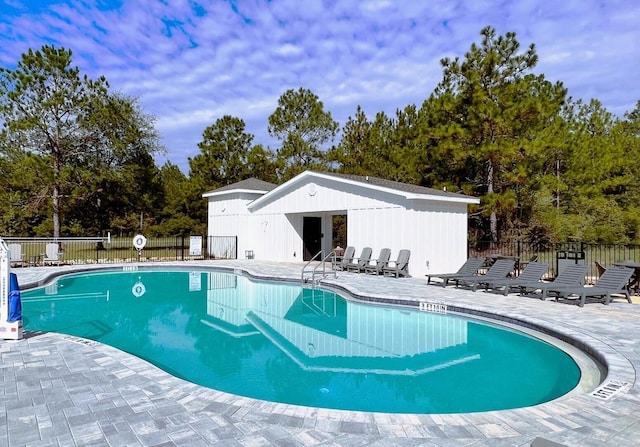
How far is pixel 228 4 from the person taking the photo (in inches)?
533

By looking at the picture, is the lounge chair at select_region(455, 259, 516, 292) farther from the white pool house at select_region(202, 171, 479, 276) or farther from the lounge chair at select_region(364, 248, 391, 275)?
the lounge chair at select_region(364, 248, 391, 275)

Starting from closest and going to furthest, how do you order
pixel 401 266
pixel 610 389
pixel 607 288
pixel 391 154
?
1. pixel 610 389
2. pixel 607 288
3. pixel 401 266
4. pixel 391 154

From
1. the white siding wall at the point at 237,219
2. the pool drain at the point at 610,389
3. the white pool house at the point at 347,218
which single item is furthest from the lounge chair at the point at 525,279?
the white siding wall at the point at 237,219

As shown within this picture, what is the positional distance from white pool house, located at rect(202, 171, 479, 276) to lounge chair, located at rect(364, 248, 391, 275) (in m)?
0.31

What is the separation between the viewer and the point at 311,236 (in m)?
21.6

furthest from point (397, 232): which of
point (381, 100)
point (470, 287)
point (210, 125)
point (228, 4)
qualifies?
point (210, 125)

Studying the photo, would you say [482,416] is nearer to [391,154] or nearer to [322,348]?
[322,348]

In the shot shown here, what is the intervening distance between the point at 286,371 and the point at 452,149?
54.0 ft

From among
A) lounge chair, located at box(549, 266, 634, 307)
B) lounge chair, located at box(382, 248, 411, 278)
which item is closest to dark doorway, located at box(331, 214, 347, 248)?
lounge chair, located at box(382, 248, 411, 278)

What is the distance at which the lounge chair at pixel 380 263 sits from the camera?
15117 millimetres

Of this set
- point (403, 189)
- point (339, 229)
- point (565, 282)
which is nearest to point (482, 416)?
point (565, 282)

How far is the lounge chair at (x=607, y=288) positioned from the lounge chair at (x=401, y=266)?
505 centimetres

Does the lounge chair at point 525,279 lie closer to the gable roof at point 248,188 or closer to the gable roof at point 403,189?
the gable roof at point 403,189

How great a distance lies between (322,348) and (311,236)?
46.7 ft
